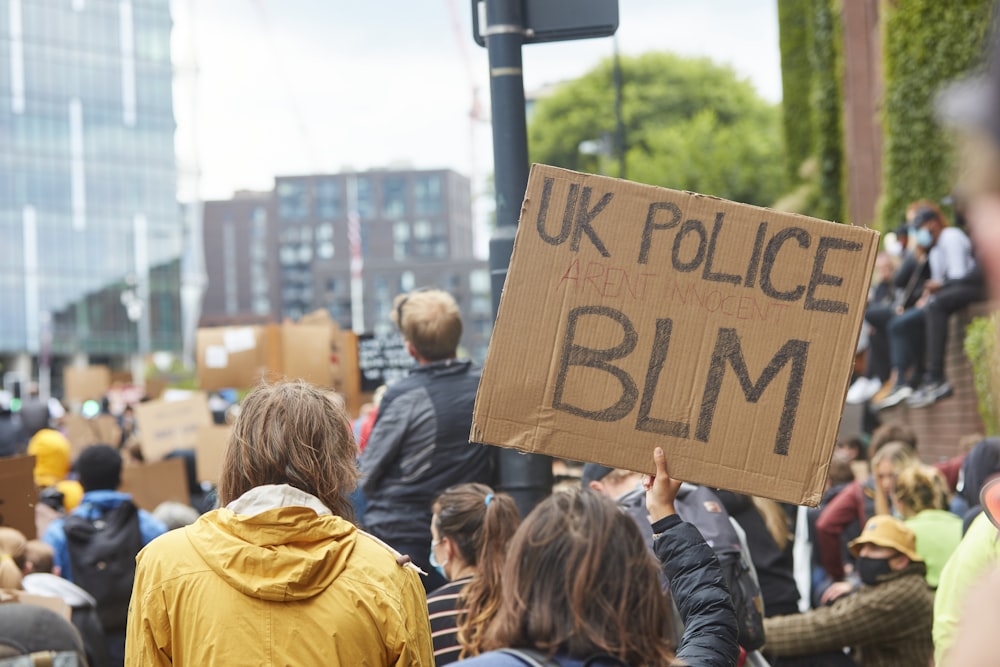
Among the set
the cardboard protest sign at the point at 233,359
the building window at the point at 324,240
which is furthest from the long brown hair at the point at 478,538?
the building window at the point at 324,240

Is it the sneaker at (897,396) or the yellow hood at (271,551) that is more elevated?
the yellow hood at (271,551)

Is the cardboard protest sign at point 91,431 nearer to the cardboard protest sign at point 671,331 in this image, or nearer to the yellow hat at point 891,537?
the yellow hat at point 891,537

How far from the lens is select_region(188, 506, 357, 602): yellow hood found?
2.95 m

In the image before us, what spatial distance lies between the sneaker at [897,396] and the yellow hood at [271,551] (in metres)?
11.3

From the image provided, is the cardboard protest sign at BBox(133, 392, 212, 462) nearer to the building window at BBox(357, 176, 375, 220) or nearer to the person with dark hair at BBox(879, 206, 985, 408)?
the person with dark hair at BBox(879, 206, 985, 408)

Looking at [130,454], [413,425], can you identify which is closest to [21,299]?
[130,454]

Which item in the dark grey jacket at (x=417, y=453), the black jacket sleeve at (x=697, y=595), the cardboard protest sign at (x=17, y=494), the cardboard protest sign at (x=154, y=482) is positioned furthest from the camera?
the cardboard protest sign at (x=154, y=482)

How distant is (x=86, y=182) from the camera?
89000mm

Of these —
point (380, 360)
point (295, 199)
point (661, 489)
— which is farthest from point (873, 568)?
point (295, 199)

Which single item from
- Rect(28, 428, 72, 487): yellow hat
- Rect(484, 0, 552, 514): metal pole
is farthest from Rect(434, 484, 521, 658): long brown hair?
Rect(28, 428, 72, 487): yellow hat

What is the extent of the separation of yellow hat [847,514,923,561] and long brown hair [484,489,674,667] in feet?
12.3

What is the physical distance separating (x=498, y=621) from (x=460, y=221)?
162194mm

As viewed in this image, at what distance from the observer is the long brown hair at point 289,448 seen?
10.4ft

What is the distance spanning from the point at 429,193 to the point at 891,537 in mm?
159852
